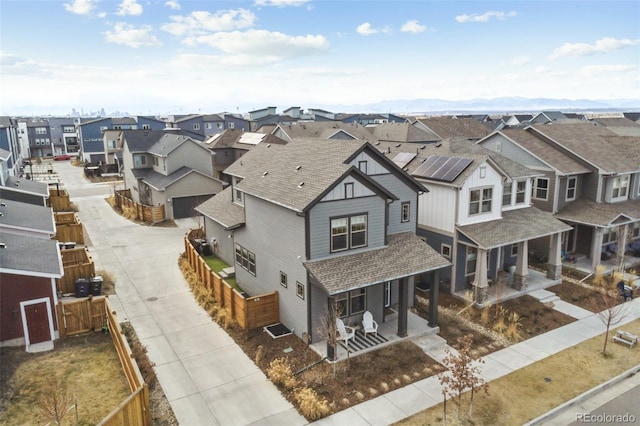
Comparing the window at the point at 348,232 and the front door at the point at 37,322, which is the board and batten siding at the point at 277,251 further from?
the front door at the point at 37,322

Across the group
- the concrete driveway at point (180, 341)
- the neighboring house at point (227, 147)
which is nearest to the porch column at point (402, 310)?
the concrete driveway at point (180, 341)

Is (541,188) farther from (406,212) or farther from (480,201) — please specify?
(406,212)

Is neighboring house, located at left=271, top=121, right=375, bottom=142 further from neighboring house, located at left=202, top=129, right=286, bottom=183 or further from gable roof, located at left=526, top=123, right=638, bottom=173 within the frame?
gable roof, located at left=526, top=123, right=638, bottom=173

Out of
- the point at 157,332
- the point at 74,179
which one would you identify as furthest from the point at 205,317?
the point at 74,179

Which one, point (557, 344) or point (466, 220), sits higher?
point (466, 220)

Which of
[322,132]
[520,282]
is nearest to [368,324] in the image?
[520,282]

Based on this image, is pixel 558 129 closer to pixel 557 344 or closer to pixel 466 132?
pixel 557 344
